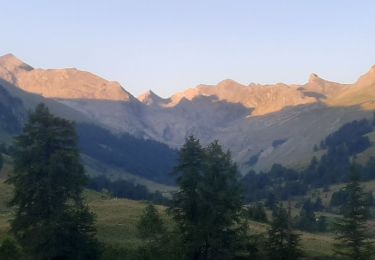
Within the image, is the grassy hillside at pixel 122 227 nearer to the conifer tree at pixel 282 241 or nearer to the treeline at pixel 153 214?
the treeline at pixel 153 214

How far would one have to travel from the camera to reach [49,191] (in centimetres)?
4925

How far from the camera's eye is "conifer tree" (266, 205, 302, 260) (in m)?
55.2

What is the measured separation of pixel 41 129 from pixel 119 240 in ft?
61.5

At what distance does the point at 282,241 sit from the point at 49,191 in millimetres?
23535

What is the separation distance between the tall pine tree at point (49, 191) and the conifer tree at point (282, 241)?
17.6 metres

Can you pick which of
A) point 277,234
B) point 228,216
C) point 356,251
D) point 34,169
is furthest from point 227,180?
point 34,169

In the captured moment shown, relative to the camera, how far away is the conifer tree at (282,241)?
181 ft

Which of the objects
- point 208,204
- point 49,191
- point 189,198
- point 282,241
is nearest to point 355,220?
point 282,241

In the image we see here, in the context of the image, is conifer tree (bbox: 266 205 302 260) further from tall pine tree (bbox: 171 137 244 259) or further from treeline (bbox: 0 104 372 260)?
tall pine tree (bbox: 171 137 244 259)

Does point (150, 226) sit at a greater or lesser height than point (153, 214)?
lesser

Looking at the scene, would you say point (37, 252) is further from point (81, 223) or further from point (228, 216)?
point (228, 216)

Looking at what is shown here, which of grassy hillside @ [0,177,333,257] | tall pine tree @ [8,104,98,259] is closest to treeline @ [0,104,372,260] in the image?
tall pine tree @ [8,104,98,259]

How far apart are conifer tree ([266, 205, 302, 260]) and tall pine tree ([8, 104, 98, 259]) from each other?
57.8ft

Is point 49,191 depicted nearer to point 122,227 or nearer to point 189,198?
point 189,198
